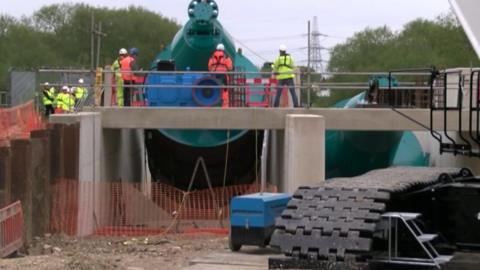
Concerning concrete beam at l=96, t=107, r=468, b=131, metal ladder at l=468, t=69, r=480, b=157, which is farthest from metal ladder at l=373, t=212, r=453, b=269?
concrete beam at l=96, t=107, r=468, b=131

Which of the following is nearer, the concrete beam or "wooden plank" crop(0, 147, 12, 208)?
"wooden plank" crop(0, 147, 12, 208)

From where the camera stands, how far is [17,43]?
3383 inches

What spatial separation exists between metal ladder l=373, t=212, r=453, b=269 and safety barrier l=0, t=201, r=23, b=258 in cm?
665

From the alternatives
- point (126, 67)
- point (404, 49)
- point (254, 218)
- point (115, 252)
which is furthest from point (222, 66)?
point (404, 49)

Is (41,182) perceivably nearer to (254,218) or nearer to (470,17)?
(254,218)

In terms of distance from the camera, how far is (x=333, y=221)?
22.9 feet

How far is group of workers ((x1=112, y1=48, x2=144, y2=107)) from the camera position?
747 inches

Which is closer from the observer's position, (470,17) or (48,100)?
(470,17)

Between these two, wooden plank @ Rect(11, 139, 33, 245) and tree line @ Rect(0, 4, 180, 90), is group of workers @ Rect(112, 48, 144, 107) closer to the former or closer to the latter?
wooden plank @ Rect(11, 139, 33, 245)

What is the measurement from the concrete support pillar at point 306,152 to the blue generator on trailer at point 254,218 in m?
4.02

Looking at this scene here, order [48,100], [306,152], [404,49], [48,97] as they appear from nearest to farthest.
Answer: [306,152] < [48,97] < [48,100] < [404,49]

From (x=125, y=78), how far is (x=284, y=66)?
359 cm

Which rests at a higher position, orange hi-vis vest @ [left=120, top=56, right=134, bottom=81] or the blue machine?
orange hi-vis vest @ [left=120, top=56, right=134, bottom=81]

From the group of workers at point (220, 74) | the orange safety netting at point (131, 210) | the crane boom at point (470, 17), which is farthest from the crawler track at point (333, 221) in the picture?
the group of workers at point (220, 74)
